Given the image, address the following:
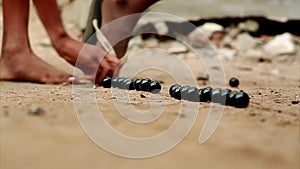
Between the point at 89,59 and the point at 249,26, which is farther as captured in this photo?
the point at 249,26

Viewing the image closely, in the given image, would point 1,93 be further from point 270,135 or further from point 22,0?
point 270,135

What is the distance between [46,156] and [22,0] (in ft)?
4.95

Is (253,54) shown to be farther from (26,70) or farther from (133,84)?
(133,84)

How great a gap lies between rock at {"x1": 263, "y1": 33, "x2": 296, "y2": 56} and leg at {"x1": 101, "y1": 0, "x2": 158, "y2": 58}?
186cm

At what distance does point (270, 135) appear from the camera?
136 centimetres

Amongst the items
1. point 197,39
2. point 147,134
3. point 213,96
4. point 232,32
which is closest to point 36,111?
point 147,134

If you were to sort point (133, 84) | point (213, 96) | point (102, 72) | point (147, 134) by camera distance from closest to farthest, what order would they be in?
point (147, 134) < point (213, 96) < point (133, 84) < point (102, 72)

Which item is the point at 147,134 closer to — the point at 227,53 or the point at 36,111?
the point at 36,111

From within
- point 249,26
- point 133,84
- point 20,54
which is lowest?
point 133,84

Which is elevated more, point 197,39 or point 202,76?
point 197,39

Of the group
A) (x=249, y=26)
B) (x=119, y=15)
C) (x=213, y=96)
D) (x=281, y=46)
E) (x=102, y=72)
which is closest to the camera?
(x=213, y=96)

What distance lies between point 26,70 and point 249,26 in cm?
250

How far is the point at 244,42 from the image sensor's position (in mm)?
4668

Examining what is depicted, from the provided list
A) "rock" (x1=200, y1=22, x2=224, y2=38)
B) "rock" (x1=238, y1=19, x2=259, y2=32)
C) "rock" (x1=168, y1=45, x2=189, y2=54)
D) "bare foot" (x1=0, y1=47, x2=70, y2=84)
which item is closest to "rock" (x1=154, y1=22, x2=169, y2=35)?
"rock" (x1=168, y1=45, x2=189, y2=54)
